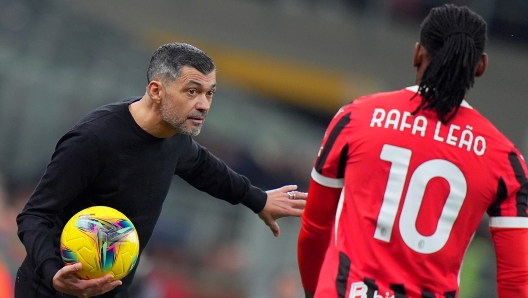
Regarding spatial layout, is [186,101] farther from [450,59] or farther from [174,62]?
[450,59]

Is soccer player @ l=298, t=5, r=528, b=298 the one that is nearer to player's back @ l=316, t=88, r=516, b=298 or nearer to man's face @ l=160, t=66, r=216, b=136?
player's back @ l=316, t=88, r=516, b=298

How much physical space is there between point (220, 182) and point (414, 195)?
5.03 ft

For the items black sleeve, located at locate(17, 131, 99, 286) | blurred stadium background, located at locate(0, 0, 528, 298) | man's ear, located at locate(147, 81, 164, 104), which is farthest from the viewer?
blurred stadium background, located at locate(0, 0, 528, 298)

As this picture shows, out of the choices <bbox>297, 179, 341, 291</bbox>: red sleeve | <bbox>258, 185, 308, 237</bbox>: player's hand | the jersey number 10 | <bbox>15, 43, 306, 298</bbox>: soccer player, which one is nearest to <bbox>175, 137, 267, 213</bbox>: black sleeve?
<bbox>258, 185, 308, 237</bbox>: player's hand

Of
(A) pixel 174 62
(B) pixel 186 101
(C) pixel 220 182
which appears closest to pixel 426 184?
(B) pixel 186 101

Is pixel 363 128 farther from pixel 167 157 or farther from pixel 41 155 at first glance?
pixel 41 155

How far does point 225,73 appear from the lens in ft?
58.4

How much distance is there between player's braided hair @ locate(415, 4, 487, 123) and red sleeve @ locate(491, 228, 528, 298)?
1.64 ft

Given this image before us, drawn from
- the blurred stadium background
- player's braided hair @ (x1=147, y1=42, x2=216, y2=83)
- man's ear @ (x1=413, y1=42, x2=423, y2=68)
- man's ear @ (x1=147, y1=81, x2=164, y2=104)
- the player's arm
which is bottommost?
the blurred stadium background

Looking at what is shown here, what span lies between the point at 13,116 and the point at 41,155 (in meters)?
0.48

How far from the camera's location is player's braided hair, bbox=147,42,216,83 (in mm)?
4043

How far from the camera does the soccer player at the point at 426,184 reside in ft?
11.0

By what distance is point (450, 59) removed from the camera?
343 cm

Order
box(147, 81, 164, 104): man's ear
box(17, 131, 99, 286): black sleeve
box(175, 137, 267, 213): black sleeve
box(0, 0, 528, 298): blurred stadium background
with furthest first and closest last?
box(0, 0, 528, 298): blurred stadium background, box(175, 137, 267, 213): black sleeve, box(147, 81, 164, 104): man's ear, box(17, 131, 99, 286): black sleeve
